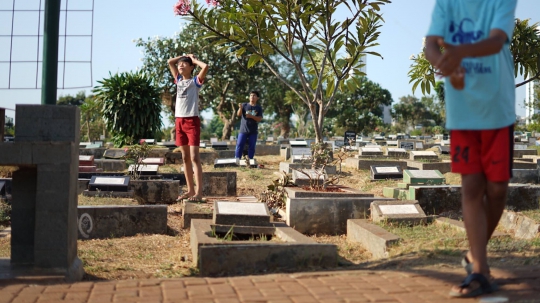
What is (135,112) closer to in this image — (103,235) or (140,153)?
(140,153)

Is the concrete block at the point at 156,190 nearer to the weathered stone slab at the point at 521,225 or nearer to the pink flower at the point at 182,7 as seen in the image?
the pink flower at the point at 182,7

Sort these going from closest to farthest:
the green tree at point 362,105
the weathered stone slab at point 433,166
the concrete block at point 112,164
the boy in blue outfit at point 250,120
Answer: the weathered stone slab at point 433,166 < the concrete block at point 112,164 < the boy in blue outfit at point 250,120 < the green tree at point 362,105

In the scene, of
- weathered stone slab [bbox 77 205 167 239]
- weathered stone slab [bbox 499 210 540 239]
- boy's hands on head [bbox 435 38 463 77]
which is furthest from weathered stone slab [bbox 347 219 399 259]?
boy's hands on head [bbox 435 38 463 77]

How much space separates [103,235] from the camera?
6.94 m

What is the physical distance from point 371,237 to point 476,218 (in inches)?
102

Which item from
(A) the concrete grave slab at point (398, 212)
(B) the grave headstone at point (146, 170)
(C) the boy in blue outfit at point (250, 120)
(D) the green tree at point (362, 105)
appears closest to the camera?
(A) the concrete grave slab at point (398, 212)

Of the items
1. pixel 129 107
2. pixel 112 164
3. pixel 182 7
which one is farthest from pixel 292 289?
pixel 129 107

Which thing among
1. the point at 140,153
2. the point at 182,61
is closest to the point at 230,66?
the point at 140,153

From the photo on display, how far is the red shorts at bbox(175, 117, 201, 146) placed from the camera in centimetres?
823

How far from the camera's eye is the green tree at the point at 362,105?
4859 cm

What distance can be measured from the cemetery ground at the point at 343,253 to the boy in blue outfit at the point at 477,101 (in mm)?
945

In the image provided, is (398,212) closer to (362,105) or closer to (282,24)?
(282,24)

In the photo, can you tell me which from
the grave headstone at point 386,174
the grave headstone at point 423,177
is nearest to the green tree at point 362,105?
the grave headstone at point 386,174

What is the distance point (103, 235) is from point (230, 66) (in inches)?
1222
